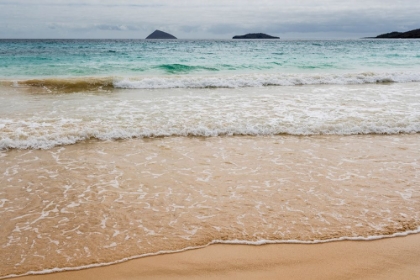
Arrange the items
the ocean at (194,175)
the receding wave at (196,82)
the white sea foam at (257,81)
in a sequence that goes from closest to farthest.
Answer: the ocean at (194,175) < the receding wave at (196,82) < the white sea foam at (257,81)

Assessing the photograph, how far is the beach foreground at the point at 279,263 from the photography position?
11.0 ft

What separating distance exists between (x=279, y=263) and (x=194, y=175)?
266 cm

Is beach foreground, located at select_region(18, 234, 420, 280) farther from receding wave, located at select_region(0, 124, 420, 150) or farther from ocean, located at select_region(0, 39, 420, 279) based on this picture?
receding wave, located at select_region(0, 124, 420, 150)

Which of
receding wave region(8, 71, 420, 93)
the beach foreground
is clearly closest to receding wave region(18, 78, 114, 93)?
receding wave region(8, 71, 420, 93)

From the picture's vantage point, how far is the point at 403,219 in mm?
4422

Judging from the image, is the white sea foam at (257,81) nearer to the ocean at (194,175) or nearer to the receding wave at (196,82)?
the receding wave at (196,82)

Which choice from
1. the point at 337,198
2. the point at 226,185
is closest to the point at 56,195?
the point at 226,185

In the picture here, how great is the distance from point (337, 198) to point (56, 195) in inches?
174

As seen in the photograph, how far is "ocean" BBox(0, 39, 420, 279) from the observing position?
13.3 ft

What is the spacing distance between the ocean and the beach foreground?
6.0 inches

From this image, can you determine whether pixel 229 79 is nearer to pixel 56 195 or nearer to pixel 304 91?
pixel 304 91

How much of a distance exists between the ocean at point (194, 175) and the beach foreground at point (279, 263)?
15 cm

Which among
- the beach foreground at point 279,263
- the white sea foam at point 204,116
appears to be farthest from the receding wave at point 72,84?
the beach foreground at point 279,263

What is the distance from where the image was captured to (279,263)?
352cm
